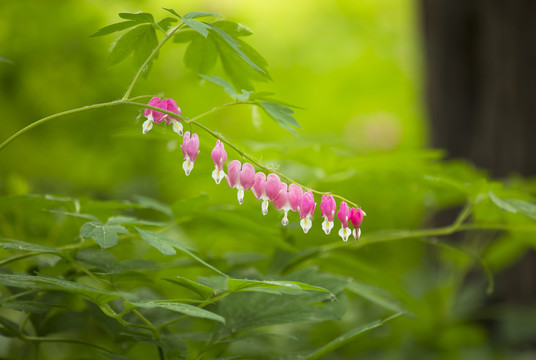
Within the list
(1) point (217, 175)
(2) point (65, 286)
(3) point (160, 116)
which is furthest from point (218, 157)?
(2) point (65, 286)

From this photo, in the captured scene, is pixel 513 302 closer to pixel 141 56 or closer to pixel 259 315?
pixel 259 315

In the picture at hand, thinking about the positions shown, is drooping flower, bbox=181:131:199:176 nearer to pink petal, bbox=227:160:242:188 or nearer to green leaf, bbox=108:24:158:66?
pink petal, bbox=227:160:242:188

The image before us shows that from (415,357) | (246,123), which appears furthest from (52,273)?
(246,123)

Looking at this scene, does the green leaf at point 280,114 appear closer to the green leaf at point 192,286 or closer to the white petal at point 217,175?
the white petal at point 217,175

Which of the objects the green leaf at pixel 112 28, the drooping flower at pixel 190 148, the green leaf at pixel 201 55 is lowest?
the drooping flower at pixel 190 148

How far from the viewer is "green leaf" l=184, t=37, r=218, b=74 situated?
1.13 m

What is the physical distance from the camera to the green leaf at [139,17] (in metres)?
0.95

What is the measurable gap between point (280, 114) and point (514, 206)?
0.59 m

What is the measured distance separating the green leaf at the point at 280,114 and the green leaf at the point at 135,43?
26cm

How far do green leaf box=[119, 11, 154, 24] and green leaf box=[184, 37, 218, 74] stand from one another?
0.52 feet

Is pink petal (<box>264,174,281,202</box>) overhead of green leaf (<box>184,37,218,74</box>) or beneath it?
beneath

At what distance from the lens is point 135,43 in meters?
1.04

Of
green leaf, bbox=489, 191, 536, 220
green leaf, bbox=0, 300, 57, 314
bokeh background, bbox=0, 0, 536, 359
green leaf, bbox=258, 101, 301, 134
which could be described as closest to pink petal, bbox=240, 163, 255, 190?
green leaf, bbox=258, 101, 301, 134

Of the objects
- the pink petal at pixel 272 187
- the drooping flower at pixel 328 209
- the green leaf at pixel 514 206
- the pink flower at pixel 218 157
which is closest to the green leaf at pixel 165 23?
the pink flower at pixel 218 157
